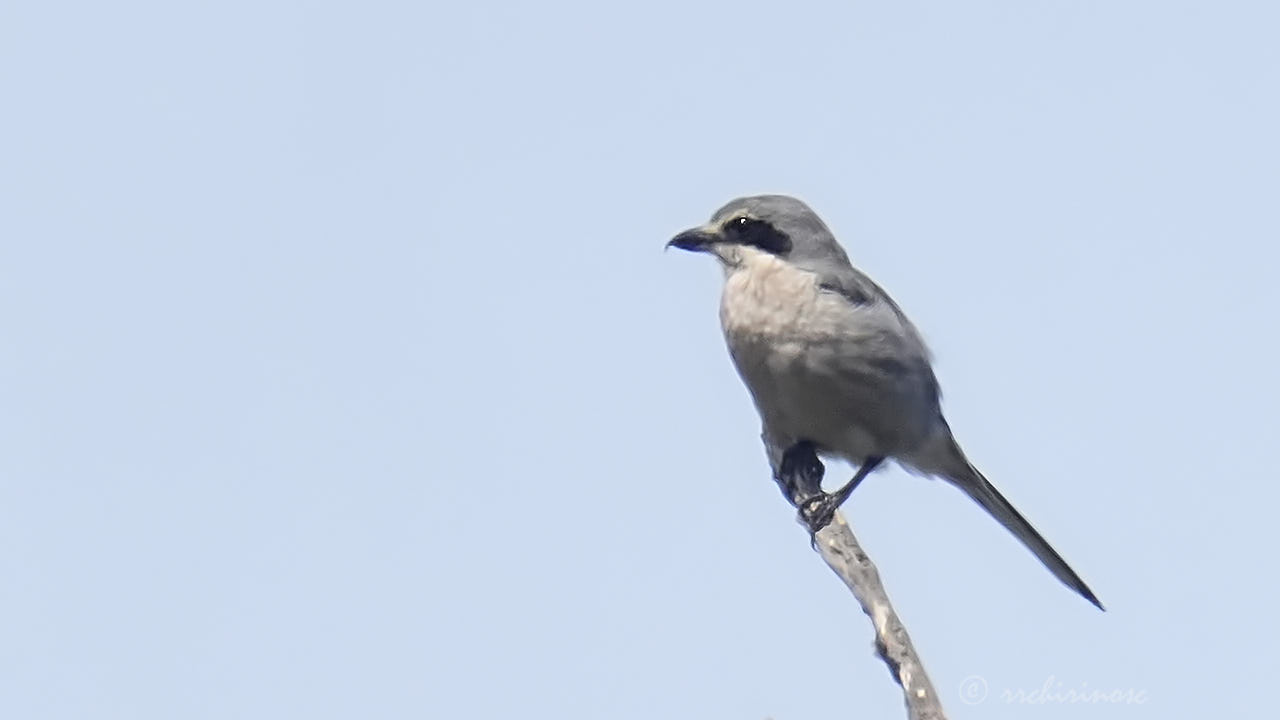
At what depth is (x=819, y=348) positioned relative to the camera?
735cm

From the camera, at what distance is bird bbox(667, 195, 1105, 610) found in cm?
736

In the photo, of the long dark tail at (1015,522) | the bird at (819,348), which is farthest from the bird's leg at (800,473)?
the long dark tail at (1015,522)

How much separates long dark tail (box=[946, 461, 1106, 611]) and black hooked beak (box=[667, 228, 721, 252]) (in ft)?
5.49

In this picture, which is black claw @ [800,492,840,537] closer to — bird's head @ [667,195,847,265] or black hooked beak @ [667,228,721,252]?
bird's head @ [667,195,847,265]

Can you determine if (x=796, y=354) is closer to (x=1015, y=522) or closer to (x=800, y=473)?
(x=800, y=473)

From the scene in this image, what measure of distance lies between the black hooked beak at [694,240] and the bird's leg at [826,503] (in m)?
1.27

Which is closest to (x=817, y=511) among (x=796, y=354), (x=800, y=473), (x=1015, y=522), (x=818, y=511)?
(x=818, y=511)

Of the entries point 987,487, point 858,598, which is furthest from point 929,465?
point 858,598

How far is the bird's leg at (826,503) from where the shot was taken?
248 inches

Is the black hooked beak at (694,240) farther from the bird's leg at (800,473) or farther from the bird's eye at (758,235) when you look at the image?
the bird's leg at (800,473)

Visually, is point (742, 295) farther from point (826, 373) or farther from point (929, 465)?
point (929, 465)

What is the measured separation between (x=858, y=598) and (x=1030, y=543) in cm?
293

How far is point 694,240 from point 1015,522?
2.09m

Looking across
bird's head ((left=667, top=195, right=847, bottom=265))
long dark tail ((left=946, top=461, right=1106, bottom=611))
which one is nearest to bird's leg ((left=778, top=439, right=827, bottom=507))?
bird's head ((left=667, top=195, right=847, bottom=265))
